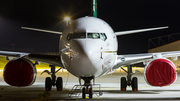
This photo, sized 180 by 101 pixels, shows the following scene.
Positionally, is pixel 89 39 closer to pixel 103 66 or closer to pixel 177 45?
pixel 103 66

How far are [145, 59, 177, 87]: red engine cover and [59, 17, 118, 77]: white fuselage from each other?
8.30 feet

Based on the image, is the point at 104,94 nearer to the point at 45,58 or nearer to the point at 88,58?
the point at 45,58

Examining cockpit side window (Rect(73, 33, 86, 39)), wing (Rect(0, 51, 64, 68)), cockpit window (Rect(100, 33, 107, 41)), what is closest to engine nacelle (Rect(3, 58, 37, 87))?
wing (Rect(0, 51, 64, 68))

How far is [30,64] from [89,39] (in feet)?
14.6

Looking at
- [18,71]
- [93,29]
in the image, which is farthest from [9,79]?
[93,29]

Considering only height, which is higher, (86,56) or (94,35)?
(94,35)

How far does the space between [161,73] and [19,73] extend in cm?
650

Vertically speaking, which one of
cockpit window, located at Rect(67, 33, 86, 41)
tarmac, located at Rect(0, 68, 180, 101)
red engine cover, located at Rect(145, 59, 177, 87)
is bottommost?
tarmac, located at Rect(0, 68, 180, 101)

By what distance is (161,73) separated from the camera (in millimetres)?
10094

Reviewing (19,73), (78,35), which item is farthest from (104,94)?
(19,73)

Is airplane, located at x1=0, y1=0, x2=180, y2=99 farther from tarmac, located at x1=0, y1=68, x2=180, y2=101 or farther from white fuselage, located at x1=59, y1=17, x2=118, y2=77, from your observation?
tarmac, located at x1=0, y1=68, x2=180, y2=101

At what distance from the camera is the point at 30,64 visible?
10.9 m

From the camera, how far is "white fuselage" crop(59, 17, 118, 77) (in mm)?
7250

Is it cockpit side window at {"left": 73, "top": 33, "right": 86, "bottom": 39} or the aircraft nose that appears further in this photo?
cockpit side window at {"left": 73, "top": 33, "right": 86, "bottom": 39}
